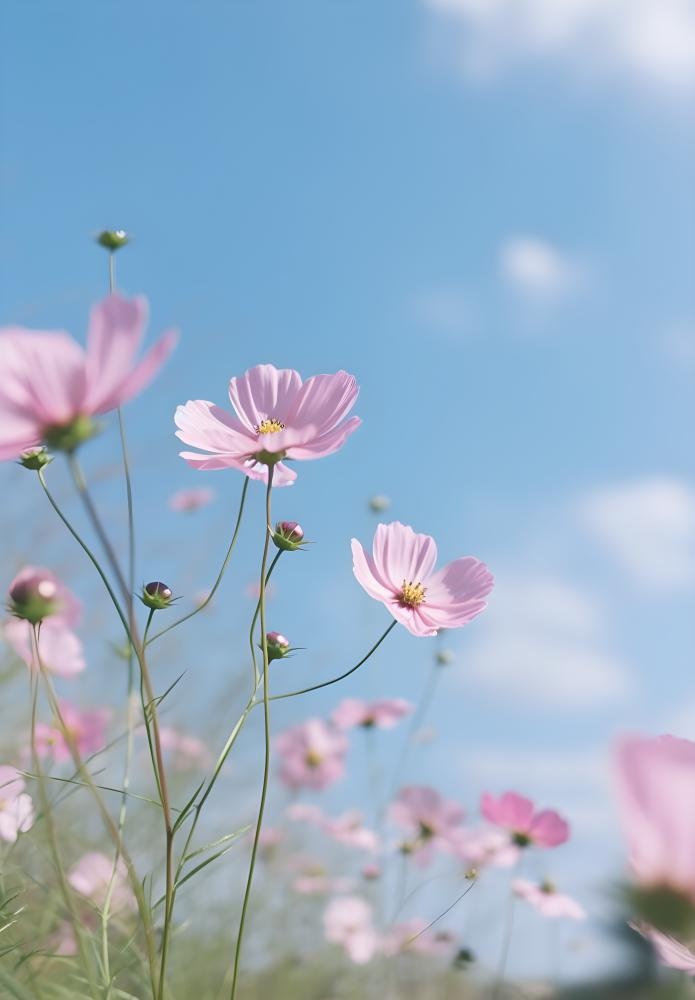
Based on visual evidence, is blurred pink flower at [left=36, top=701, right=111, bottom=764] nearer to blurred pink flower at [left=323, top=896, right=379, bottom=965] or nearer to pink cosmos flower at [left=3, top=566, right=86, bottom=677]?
pink cosmos flower at [left=3, top=566, right=86, bottom=677]

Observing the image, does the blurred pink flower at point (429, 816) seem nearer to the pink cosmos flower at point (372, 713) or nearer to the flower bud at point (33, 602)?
the pink cosmos flower at point (372, 713)

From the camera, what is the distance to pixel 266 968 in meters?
2.16

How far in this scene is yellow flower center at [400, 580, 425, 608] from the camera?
2.65 feet

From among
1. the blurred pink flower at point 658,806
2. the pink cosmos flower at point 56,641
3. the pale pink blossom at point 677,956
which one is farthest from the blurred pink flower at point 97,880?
the blurred pink flower at point 658,806

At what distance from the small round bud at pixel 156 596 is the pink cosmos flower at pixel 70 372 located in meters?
0.20

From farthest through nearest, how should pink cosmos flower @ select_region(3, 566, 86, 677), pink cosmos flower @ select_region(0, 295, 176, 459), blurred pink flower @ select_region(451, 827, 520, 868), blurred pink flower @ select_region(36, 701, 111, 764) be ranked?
blurred pink flower @ select_region(451, 827, 520, 868), blurred pink flower @ select_region(36, 701, 111, 764), pink cosmos flower @ select_region(3, 566, 86, 677), pink cosmos flower @ select_region(0, 295, 176, 459)

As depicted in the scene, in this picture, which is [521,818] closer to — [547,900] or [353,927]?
[547,900]

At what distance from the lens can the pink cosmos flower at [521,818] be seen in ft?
4.21

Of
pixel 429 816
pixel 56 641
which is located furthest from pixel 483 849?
pixel 56 641

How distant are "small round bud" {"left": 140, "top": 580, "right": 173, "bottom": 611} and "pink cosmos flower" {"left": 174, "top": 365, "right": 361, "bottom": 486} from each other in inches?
3.4

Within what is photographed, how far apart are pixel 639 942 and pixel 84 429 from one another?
4.20 metres

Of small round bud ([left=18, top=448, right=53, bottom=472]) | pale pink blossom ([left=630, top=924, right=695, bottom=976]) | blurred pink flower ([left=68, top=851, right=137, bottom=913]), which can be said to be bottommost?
pale pink blossom ([left=630, top=924, right=695, bottom=976])

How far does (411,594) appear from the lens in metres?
0.82

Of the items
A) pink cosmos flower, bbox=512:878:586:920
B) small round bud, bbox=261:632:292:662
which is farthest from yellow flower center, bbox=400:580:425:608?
pink cosmos flower, bbox=512:878:586:920
